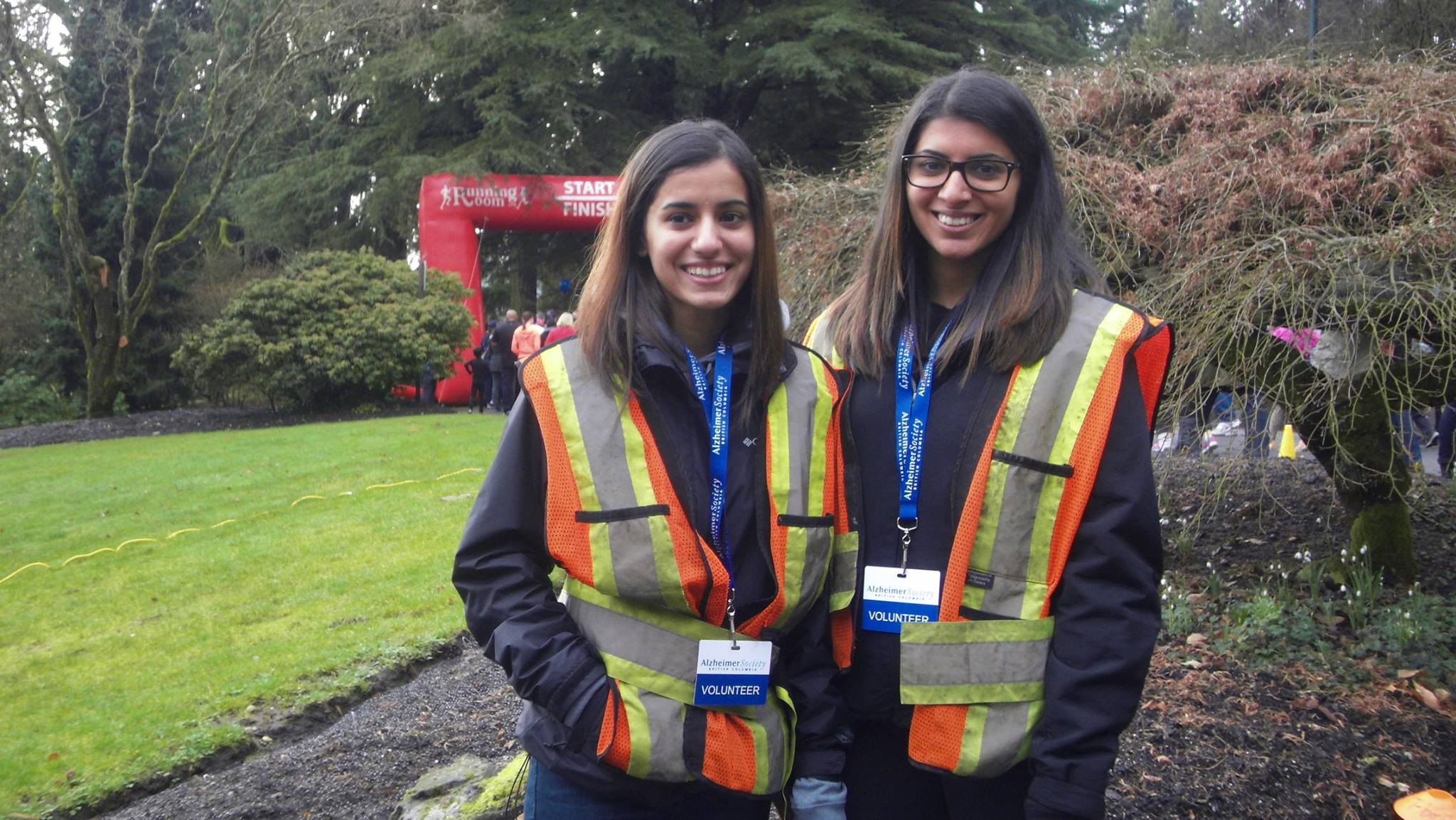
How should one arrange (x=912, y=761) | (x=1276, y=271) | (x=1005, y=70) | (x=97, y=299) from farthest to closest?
(x=97, y=299), (x=1005, y=70), (x=1276, y=271), (x=912, y=761)

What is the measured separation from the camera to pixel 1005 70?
8.97 m

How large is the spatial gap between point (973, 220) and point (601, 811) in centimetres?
131

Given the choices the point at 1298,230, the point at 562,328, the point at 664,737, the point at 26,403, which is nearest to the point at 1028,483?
the point at 664,737

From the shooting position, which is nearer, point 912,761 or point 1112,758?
point 1112,758

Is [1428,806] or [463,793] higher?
[1428,806]

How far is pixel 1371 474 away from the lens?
5098 millimetres

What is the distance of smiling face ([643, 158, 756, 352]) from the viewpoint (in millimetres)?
2184

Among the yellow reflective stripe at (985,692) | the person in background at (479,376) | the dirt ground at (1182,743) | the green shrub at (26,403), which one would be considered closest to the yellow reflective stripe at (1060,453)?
the yellow reflective stripe at (985,692)

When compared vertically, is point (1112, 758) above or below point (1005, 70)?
below

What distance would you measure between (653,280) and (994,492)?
793 millimetres

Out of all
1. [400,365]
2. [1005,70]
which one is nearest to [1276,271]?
[1005,70]

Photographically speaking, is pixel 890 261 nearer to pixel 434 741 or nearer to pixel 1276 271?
pixel 1276 271

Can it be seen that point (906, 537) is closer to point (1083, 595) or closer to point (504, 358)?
point (1083, 595)

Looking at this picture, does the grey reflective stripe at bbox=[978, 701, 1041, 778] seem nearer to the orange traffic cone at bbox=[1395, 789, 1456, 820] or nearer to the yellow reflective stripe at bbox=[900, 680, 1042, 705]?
the yellow reflective stripe at bbox=[900, 680, 1042, 705]
